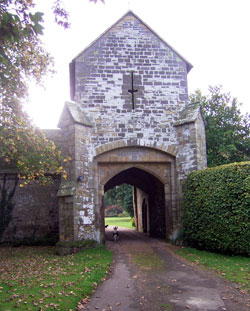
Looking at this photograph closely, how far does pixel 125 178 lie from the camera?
19.5m

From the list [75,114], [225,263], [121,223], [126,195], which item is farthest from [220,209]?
[121,223]

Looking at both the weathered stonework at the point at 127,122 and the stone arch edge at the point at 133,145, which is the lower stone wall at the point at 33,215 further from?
the stone arch edge at the point at 133,145

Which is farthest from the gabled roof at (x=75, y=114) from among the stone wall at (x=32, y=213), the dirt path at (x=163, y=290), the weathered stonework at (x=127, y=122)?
the dirt path at (x=163, y=290)

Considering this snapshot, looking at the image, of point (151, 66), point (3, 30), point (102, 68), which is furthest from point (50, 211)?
point (3, 30)

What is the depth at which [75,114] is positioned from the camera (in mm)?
13055

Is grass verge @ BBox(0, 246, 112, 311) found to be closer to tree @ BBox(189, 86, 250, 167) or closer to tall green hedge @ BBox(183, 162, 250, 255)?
tall green hedge @ BBox(183, 162, 250, 255)

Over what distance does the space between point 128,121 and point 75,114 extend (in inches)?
85.5

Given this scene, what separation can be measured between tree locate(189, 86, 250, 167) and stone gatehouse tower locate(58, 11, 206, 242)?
7.11 m

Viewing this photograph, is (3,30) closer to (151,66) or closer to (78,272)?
(78,272)

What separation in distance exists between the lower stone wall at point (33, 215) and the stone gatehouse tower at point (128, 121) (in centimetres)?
367

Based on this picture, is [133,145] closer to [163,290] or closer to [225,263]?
[225,263]

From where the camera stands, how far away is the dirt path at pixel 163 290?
6031mm

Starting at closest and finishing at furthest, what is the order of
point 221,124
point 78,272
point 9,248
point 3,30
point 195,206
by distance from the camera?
point 3,30
point 78,272
point 195,206
point 9,248
point 221,124

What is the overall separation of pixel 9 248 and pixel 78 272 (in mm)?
7658
